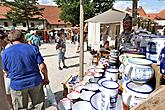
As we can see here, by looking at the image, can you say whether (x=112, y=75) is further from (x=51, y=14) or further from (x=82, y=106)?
(x=51, y=14)

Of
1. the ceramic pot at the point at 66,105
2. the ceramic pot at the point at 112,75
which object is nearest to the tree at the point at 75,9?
the ceramic pot at the point at 112,75

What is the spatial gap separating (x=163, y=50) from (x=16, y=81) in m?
2.18

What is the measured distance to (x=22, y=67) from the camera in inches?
115

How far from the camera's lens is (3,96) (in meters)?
1.03

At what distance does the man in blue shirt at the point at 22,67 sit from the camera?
2.89 metres

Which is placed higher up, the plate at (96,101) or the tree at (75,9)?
the tree at (75,9)

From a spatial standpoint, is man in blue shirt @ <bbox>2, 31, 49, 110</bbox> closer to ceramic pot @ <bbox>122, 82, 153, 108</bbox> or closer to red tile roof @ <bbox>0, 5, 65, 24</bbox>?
ceramic pot @ <bbox>122, 82, 153, 108</bbox>

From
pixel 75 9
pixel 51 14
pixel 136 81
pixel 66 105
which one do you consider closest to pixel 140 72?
pixel 136 81

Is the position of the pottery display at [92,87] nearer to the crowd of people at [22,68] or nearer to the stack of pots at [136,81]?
the stack of pots at [136,81]

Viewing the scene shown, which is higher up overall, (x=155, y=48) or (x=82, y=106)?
(x=155, y=48)

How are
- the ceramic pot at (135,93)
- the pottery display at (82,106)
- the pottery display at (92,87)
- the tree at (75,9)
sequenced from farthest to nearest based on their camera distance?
the tree at (75,9) < the pottery display at (92,87) < the pottery display at (82,106) < the ceramic pot at (135,93)

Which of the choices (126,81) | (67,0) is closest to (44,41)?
(67,0)

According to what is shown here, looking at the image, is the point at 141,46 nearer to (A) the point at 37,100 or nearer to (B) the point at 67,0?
(A) the point at 37,100

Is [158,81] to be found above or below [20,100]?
above
